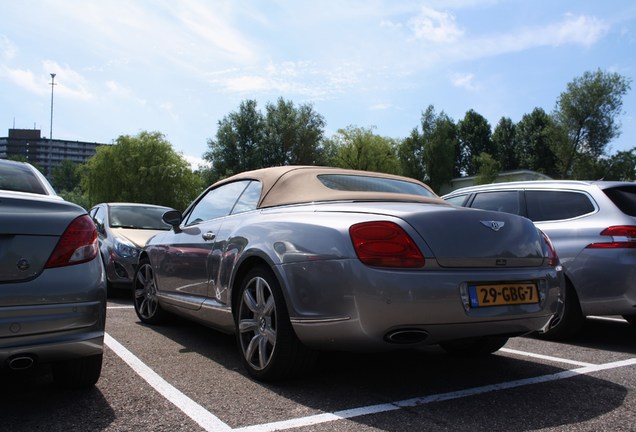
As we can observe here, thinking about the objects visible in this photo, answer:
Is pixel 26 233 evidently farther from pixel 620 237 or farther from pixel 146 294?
pixel 620 237

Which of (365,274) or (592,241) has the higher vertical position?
(592,241)

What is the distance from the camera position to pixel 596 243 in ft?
16.5

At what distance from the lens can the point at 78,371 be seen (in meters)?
3.23

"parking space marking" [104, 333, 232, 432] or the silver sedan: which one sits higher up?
the silver sedan

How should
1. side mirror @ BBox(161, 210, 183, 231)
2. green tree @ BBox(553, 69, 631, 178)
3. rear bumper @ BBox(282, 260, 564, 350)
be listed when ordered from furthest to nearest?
green tree @ BBox(553, 69, 631, 178)
side mirror @ BBox(161, 210, 183, 231)
rear bumper @ BBox(282, 260, 564, 350)

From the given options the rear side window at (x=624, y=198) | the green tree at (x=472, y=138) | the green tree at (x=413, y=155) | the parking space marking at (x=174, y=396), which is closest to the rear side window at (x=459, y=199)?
the rear side window at (x=624, y=198)

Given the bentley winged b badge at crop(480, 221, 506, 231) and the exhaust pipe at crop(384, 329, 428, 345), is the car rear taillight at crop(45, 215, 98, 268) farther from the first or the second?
the bentley winged b badge at crop(480, 221, 506, 231)

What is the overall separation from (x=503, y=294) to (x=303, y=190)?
1.56 m

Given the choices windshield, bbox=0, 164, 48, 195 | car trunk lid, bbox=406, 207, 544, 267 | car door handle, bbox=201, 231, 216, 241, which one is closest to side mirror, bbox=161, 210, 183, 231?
car door handle, bbox=201, 231, 216, 241

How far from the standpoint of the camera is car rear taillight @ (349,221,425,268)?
3.01 meters

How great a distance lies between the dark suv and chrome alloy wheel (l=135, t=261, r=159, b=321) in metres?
3.92

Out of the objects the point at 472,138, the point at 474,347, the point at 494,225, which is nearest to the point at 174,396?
the point at 494,225

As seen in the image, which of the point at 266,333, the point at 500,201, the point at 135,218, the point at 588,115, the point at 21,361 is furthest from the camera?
the point at 588,115

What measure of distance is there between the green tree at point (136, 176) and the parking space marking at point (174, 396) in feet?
156
